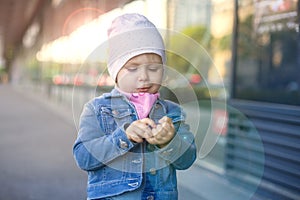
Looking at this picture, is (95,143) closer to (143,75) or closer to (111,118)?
(111,118)

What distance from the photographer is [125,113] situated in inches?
58.8

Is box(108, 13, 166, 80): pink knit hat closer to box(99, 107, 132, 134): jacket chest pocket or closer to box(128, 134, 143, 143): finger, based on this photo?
box(99, 107, 132, 134): jacket chest pocket

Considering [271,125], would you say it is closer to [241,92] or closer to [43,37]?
[241,92]

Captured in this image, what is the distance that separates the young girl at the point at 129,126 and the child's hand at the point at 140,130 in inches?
1.6

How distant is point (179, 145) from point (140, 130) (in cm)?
17

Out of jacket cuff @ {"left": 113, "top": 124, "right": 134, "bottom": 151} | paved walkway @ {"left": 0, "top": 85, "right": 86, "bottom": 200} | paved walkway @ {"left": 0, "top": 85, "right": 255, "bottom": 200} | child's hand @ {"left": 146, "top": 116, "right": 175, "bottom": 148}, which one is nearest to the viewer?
child's hand @ {"left": 146, "top": 116, "right": 175, "bottom": 148}

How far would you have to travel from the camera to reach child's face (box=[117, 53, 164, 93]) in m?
1.42

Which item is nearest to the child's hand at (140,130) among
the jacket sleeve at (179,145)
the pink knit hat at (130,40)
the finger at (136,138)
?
the finger at (136,138)

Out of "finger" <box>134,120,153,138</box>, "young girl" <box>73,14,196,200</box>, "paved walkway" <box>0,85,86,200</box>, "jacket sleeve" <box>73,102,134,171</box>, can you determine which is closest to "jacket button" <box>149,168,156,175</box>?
"young girl" <box>73,14,196,200</box>

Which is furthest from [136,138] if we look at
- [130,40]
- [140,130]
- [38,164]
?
[38,164]

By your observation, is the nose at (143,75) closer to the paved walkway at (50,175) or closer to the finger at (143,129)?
the finger at (143,129)

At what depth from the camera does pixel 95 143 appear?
4.81 feet

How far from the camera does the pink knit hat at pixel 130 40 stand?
143cm

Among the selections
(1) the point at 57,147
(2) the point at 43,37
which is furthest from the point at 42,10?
(1) the point at 57,147
